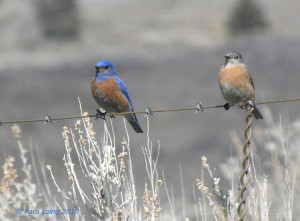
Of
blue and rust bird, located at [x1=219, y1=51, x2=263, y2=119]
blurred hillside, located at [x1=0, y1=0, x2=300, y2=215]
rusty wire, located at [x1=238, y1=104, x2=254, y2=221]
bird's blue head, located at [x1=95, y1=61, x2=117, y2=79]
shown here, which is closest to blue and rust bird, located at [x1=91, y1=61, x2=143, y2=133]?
bird's blue head, located at [x1=95, y1=61, x2=117, y2=79]

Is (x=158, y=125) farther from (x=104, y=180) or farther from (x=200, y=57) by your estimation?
(x=104, y=180)

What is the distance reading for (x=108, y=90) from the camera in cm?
736

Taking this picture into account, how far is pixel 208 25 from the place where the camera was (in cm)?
3406

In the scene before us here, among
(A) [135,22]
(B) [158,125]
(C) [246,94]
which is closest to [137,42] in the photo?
(A) [135,22]

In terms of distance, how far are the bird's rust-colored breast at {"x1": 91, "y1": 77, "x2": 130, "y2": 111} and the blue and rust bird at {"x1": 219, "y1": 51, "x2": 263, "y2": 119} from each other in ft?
4.12

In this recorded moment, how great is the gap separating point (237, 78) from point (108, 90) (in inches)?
61.2

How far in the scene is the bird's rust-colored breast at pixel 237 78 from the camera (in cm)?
712

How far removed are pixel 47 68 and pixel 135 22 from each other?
9.94 metres

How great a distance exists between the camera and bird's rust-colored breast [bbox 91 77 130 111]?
7.36 metres

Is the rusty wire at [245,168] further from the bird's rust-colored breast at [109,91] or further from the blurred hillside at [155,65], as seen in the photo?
the bird's rust-colored breast at [109,91]

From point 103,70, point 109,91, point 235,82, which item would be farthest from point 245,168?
point 103,70

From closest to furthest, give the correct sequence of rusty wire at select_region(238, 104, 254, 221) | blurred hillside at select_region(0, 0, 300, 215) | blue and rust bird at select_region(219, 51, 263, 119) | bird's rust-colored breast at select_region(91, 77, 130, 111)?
rusty wire at select_region(238, 104, 254, 221), blue and rust bird at select_region(219, 51, 263, 119), bird's rust-colored breast at select_region(91, 77, 130, 111), blurred hillside at select_region(0, 0, 300, 215)

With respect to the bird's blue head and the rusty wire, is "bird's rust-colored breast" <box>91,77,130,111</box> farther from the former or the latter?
the rusty wire

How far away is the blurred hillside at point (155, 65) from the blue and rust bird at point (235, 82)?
556 millimetres
